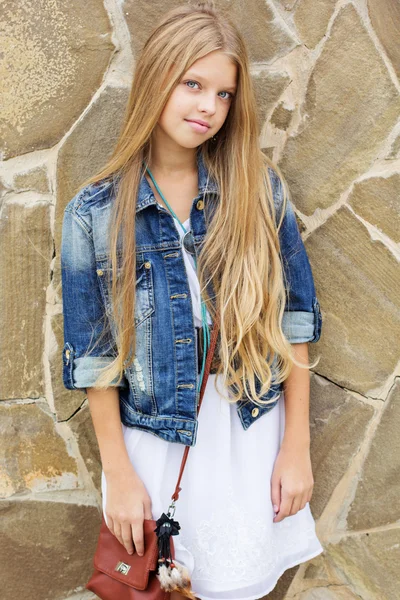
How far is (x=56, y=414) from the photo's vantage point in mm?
1865

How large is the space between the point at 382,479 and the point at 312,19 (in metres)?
1.27

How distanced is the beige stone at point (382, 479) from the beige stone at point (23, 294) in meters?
0.96

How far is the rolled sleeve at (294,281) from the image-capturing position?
1616 millimetres

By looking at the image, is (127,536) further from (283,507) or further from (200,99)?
(200,99)

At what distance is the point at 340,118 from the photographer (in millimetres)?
1714

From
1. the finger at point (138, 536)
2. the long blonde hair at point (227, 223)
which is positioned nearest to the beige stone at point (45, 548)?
the finger at point (138, 536)

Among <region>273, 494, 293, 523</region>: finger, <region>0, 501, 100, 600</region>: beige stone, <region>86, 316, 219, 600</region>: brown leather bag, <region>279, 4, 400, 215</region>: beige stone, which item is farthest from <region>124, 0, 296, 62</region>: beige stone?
<region>0, 501, 100, 600</region>: beige stone

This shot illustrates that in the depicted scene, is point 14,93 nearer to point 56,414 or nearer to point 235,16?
point 235,16

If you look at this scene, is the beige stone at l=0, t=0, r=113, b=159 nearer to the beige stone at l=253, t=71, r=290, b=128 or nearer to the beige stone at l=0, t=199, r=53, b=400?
the beige stone at l=0, t=199, r=53, b=400

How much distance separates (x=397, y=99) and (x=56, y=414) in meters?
1.26

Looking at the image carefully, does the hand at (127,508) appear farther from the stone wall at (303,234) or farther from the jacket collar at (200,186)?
the jacket collar at (200,186)

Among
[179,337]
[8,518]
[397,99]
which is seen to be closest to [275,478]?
[179,337]

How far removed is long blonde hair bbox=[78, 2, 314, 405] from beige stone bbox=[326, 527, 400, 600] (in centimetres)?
65

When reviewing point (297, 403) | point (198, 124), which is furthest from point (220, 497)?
point (198, 124)
